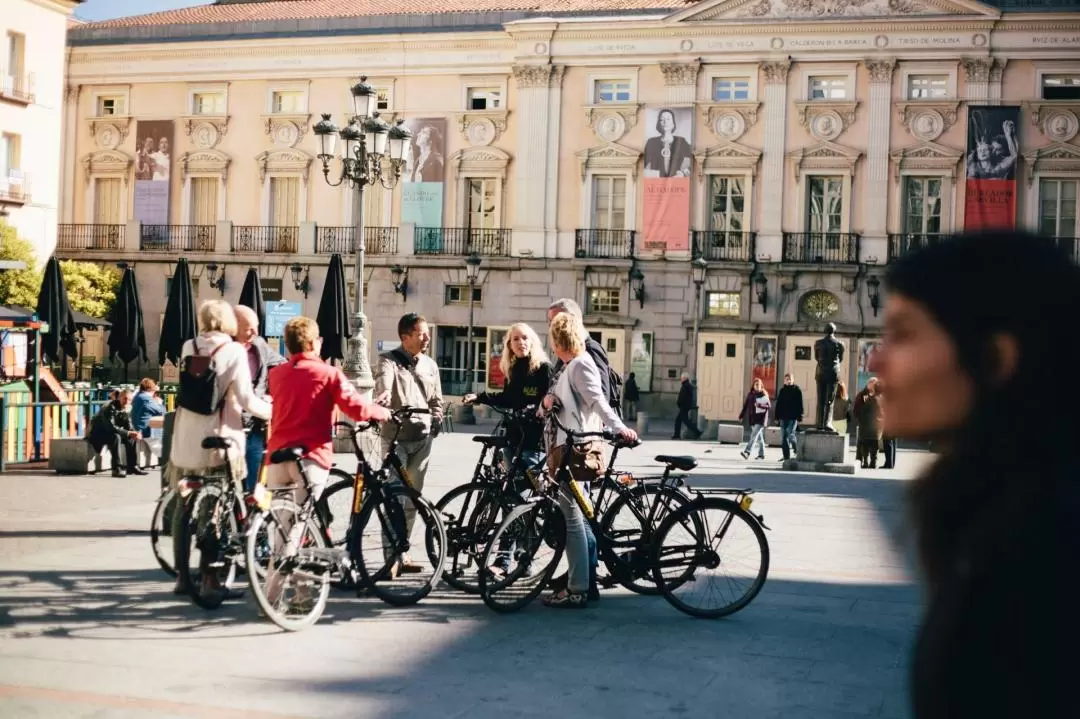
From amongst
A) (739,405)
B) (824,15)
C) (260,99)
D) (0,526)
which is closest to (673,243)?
(739,405)

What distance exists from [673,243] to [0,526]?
31.1 m

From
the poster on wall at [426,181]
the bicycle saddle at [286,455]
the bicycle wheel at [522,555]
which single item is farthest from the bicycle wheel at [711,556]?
the poster on wall at [426,181]

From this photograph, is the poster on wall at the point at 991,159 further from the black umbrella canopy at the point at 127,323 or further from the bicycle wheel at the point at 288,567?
the bicycle wheel at the point at 288,567

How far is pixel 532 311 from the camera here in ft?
137

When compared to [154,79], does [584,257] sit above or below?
below

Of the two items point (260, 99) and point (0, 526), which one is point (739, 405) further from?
point (0, 526)

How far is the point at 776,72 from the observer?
40.4 metres

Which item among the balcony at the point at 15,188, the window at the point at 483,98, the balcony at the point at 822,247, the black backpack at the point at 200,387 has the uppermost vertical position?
the window at the point at 483,98

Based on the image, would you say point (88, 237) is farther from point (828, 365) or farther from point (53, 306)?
point (828, 365)

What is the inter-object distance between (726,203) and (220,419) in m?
33.7

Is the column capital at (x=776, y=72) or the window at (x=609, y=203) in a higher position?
the column capital at (x=776, y=72)

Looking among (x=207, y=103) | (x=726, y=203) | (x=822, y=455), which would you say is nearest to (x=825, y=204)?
(x=726, y=203)

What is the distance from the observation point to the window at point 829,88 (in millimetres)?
40125

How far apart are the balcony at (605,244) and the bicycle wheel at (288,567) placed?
3376 cm
